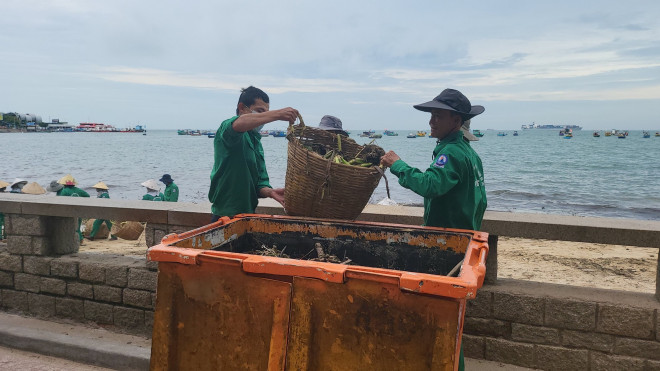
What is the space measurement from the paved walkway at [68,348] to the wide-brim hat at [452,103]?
202 centimetres

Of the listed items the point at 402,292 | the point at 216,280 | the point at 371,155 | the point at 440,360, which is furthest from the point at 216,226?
the point at 440,360

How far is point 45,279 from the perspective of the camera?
4816 millimetres

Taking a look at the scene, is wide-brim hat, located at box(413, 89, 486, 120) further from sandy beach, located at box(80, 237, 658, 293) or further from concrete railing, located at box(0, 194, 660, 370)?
sandy beach, located at box(80, 237, 658, 293)

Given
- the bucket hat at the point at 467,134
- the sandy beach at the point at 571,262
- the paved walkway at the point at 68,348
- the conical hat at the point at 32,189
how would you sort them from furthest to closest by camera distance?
the conical hat at the point at 32,189 → the sandy beach at the point at 571,262 → the paved walkway at the point at 68,348 → the bucket hat at the point at 467,134

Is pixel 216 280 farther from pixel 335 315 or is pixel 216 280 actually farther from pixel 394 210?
pixel 394 210

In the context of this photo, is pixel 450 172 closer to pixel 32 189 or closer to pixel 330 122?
pixel 330 122

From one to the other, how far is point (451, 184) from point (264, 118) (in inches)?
53.6

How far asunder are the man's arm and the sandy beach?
20.0 ft

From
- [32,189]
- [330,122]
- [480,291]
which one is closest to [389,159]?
[330,122]

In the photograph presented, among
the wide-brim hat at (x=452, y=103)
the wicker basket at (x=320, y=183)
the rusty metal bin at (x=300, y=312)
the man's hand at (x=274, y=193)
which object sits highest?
the wide-brim hat at (x=452, y=103)

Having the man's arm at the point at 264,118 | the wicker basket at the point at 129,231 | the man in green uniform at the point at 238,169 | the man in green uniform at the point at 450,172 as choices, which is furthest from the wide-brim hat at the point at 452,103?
A: the wicker basket at the point at 129,231

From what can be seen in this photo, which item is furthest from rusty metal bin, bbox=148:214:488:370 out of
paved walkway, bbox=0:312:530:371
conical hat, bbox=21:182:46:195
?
conical hat, bbox=21:182:46:195

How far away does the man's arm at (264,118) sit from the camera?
10.5ft

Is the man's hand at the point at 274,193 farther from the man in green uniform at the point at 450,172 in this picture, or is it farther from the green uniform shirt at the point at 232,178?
the man in green uniform at the point at 450,172
